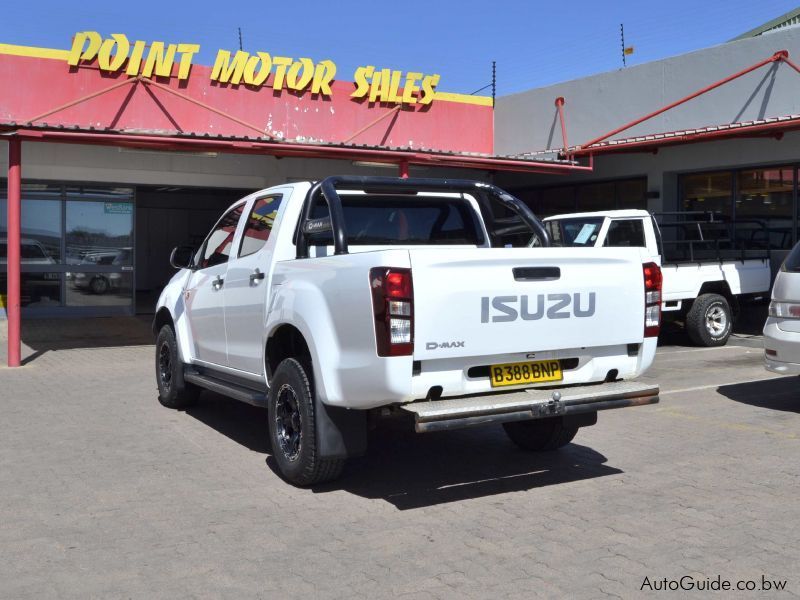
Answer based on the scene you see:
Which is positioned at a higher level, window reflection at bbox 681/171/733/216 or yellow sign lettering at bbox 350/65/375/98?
yellow sign lettering at bbox 350/65/375/98

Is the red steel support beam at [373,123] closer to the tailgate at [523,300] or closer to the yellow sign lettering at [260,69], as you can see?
the yellow sign lettering at [260,69]

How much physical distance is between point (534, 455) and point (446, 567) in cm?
244

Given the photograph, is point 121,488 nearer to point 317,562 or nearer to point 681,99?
point 317,562

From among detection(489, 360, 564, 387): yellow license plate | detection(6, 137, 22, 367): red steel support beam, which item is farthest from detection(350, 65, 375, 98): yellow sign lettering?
detection(489, 360, 564, 387): yellow license plate

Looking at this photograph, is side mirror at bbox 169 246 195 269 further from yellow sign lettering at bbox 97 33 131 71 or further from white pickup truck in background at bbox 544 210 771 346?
yellow sign lettering at bbox 97 33 131 71

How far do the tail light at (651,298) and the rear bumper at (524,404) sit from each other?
405mm

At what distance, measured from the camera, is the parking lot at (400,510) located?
166 inches

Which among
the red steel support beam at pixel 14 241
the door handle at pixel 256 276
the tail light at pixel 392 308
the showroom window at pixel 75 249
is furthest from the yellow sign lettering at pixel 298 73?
the tail light at pixel 392 308

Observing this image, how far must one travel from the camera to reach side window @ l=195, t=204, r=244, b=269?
24.2 feet

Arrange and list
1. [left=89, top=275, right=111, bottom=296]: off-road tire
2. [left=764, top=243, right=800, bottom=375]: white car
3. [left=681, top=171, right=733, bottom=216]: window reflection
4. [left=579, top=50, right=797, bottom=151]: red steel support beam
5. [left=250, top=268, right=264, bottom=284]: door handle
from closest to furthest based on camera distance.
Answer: [left=250, top=268, right=264, bottom=284]: door handle → [left=764, top=243, right=800, bottom=375]: white car → [left=579, top=50, right=797, bottom=151]: red steel support beam → [left=681, top=171, right=733, bottom=216]: window reflection → [left=89, top=275, right=111, bottom=296]: off-road tire

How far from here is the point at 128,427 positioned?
783cm

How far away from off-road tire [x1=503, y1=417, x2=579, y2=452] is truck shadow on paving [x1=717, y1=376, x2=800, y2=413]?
10.00ft

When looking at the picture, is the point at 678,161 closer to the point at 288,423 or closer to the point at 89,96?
the point at 89,96

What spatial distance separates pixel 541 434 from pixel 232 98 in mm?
12098
